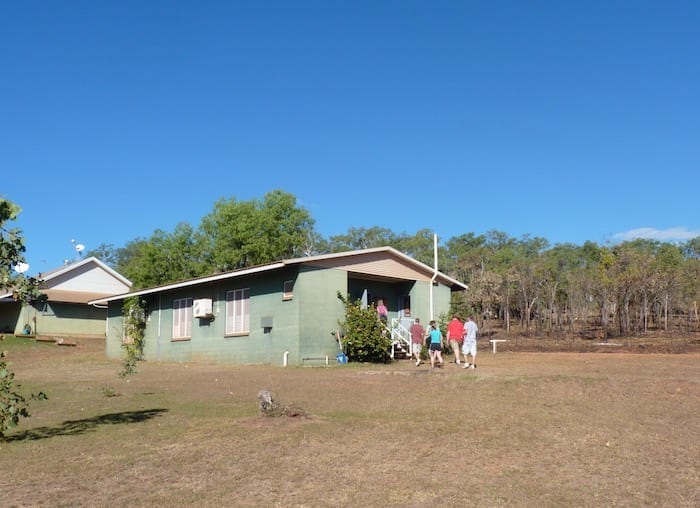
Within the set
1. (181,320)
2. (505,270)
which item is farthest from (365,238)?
(181,320)

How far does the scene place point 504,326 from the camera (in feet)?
148

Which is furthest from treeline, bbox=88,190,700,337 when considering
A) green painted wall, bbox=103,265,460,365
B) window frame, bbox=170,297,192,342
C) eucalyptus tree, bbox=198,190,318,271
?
window frame, bbox=170,297,192,342

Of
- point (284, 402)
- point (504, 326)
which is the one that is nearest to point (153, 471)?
point (284, 402)

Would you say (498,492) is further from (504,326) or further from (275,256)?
(275,256)

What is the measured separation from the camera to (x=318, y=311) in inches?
816

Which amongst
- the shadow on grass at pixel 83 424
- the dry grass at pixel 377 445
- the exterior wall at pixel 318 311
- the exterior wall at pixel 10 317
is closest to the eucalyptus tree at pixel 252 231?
the exterior wall at pixel 10 317

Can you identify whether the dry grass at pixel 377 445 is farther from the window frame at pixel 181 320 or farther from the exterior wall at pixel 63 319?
the exterior wall at pixel 63 319

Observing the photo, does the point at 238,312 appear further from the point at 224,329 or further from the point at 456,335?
the point at 456,335

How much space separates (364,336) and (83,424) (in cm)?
1177

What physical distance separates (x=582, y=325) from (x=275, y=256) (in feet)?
73.3

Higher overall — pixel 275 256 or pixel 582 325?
pixel 275 256

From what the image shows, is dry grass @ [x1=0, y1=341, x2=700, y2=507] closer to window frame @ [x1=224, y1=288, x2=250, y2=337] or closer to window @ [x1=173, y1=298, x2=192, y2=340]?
window frame @ [x1=224, y1=288, x2=250, y2=337]

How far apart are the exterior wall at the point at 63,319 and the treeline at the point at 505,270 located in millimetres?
7377

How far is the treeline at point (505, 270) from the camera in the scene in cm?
3388
